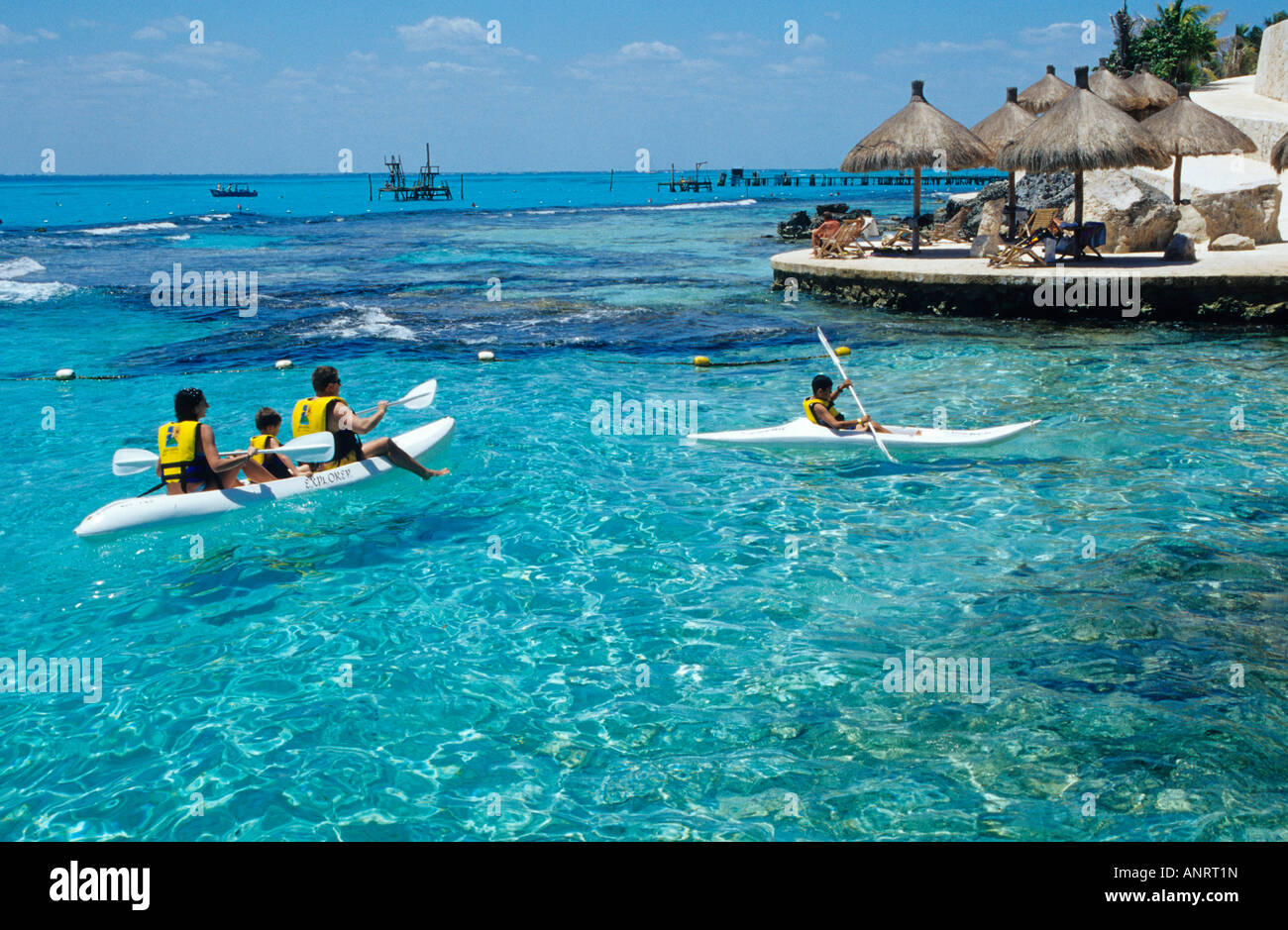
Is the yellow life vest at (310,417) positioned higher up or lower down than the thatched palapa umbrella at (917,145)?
lower down

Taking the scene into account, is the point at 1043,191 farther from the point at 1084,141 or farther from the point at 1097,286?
the point at 1097,286

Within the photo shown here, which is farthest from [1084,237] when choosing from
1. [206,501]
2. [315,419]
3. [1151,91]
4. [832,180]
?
[832,180]

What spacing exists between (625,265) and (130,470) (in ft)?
86.1

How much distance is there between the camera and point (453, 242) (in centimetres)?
4584

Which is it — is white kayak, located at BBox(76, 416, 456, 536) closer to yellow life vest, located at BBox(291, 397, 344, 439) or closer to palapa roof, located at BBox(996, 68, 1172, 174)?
yellow life vest, located at BBox(291, 397, 344, 439)

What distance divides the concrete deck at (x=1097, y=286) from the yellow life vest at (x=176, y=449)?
598 inches

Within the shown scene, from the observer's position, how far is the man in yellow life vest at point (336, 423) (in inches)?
353

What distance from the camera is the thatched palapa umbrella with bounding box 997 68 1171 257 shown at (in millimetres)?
18109

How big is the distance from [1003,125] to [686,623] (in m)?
20.8

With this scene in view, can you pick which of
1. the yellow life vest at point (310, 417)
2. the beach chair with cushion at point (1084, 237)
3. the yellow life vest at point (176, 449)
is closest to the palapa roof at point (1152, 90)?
the beach chair with cushion at point (1084, 237)

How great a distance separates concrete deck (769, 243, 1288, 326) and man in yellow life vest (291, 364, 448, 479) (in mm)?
13359

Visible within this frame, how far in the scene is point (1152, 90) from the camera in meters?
26.7

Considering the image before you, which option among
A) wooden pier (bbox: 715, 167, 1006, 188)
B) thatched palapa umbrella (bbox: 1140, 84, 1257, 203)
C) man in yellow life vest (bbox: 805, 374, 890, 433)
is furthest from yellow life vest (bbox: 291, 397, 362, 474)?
wooden pier (bbox: 715, 167, 1006, 188)

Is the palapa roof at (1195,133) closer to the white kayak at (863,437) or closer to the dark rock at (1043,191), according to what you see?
the dark rock at (1043,191)
